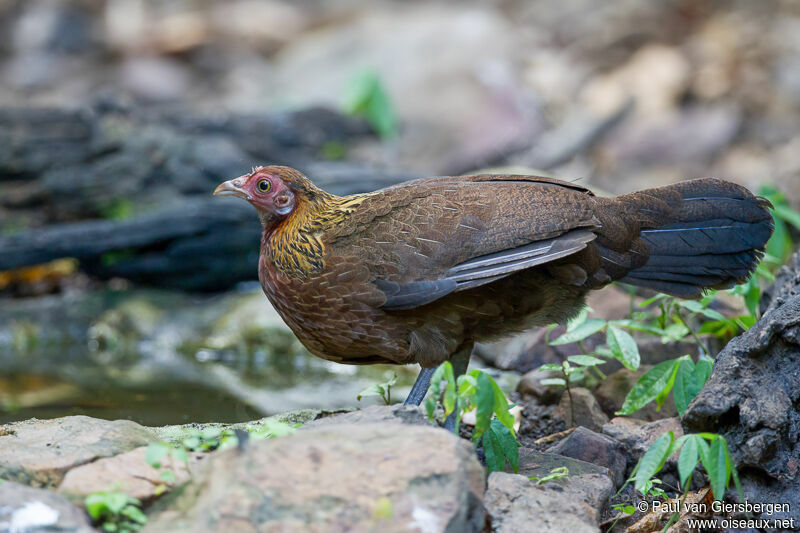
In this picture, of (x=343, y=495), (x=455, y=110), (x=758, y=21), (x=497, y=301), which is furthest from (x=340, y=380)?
(x=758, y=21)

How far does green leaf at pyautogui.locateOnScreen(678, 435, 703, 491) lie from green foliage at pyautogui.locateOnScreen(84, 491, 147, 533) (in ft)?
5.88

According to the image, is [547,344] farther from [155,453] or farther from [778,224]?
[155,453]

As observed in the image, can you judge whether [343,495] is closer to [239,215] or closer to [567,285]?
[567,285]

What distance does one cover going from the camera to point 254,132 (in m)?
8.95

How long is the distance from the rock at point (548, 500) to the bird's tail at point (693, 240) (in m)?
1.07

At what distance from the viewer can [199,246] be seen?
7.69m

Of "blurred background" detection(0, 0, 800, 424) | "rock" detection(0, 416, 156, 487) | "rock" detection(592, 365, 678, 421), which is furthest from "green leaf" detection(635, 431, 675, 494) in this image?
"blurred background" detection(0, 0, 800, 424)

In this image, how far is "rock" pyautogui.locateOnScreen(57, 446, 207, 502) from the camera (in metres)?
2.82

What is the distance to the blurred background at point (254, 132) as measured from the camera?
694 cm

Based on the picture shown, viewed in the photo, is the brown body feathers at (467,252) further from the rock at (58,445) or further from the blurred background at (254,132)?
the blurred background at (254,132)

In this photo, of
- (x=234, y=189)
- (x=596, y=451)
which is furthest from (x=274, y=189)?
(x=596, y=451)

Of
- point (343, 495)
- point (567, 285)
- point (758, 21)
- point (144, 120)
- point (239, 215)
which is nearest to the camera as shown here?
point (343, 495)

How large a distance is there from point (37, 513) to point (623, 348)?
263 centimetres

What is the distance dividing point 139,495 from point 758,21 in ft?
39.3
